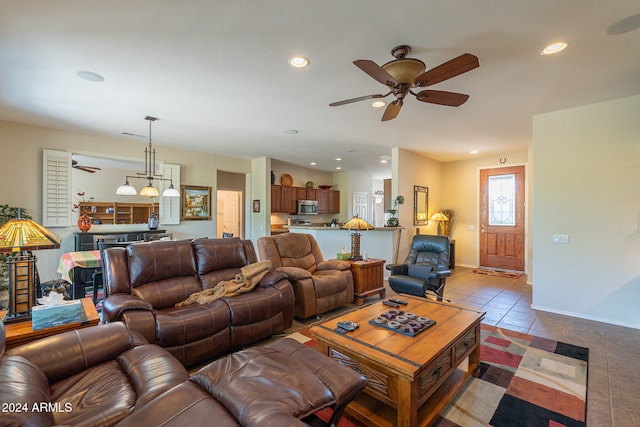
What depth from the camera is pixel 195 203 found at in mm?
6215

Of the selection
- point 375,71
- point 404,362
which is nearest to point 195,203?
point 375,71

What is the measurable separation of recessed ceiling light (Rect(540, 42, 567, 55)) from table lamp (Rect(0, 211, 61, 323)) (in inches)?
157

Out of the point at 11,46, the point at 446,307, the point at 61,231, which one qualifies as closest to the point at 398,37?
the point at 446,307

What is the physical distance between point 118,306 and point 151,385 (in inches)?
41.5

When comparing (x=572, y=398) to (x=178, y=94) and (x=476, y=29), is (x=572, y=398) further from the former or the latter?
(x=178, y=94)

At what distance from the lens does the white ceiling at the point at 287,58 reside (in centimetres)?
192

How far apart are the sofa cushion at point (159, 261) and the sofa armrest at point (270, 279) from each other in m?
0.73

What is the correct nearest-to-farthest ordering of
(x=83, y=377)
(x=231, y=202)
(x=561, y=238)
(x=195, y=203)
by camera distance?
(x=83, y=377), (x=561, y=238), (x=195, y=203), (x=231, y=202)

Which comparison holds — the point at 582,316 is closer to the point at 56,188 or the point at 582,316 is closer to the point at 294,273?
the point at 294,273

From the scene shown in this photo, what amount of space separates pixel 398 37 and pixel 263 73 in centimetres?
129

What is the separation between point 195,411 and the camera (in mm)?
1154

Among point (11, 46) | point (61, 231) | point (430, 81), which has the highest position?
point (11, 46)

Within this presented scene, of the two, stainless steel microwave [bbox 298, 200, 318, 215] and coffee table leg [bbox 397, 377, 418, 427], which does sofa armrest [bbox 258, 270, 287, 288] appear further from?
stainless steel microwave [bbox 298, 200, 318, 215]

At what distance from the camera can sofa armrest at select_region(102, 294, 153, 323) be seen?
6.95ft
